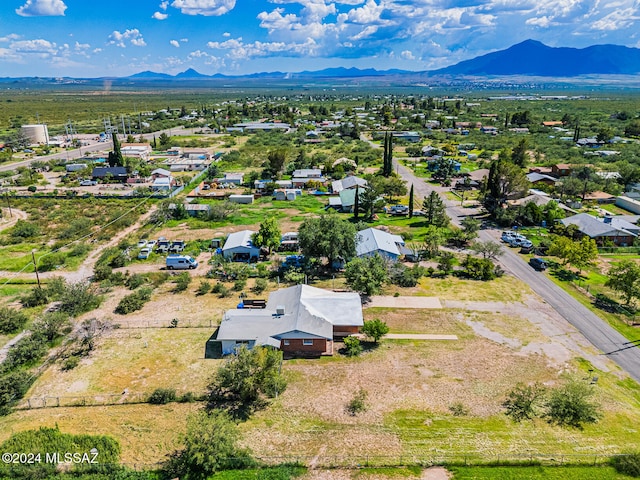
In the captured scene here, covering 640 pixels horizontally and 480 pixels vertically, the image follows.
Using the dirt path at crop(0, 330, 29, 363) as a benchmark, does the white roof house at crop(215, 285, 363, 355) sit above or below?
above

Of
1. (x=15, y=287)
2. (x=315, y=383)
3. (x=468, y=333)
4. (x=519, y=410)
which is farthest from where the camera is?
(x=15, y=287)

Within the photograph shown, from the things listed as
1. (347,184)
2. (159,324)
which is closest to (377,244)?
(159,324)

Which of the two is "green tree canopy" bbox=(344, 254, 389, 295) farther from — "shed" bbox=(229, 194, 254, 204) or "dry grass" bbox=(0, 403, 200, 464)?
"shed" bbox=(229, 194, 254, 204)

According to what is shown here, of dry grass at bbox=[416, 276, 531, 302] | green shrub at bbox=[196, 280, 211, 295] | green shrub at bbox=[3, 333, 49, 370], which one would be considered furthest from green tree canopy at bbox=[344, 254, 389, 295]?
green shrub at bbox=[3, 333, 49, 370]

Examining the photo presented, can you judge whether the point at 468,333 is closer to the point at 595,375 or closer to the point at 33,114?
the point at 595,375

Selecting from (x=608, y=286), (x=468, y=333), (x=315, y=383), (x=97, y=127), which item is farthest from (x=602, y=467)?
(x=97, y=127)

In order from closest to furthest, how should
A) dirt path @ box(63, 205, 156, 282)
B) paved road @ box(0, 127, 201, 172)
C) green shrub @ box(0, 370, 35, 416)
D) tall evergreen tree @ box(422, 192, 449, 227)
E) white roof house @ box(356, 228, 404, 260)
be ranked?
green shrub @ box(0, 370, 35, 416), dirt path @ box(63, 205, 156, 282), white roof house @ box(356, 228, 404, 260), tall evergreen tree @ box(422, 192, 449, 227), paved road @ box(0, 127, 201, 172)

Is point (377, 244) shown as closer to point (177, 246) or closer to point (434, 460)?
point (177, 246)
